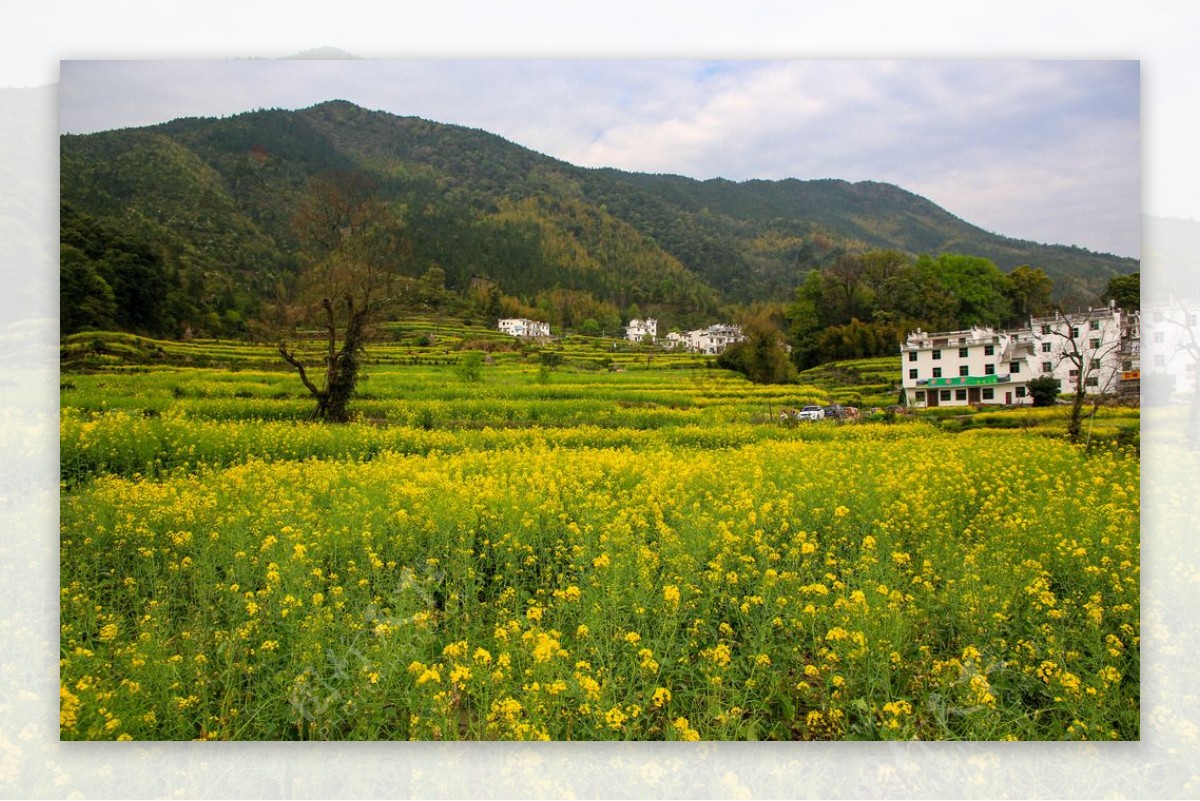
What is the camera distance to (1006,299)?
415cm

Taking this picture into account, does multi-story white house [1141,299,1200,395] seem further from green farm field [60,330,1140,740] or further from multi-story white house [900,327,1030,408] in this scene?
multi-story white house [900,327,1030,408]

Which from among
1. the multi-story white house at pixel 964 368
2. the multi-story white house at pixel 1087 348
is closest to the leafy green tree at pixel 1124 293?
the multi-story white house at pixel 1087 348

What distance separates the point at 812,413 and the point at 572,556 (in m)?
1.62

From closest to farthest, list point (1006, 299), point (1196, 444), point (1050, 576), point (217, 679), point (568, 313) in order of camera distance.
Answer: point (217, 679) < point (1050, 576) < point (1196, 444) < point (1006, 299) < point (568, 313)

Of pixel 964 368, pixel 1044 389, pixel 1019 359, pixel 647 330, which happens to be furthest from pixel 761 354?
pixel 1044 389

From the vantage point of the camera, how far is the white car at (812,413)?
14.2 feet

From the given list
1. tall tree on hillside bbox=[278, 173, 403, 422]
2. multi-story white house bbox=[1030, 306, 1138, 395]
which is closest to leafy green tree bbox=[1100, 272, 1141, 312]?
multi-story white house bbox=[1030, 306, 1138, 395]

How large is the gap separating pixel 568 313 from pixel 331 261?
51.2 inches

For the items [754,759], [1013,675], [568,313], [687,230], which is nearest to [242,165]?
[568,313]

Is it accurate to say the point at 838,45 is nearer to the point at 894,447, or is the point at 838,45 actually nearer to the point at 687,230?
the point at 687,230

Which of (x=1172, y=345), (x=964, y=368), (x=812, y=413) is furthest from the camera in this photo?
(x=812, y=413)

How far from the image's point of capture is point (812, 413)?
434 cm

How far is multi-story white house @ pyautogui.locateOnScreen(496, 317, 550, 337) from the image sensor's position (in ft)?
14.3

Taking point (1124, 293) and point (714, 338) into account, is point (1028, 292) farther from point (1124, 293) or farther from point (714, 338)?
point (714, 338)
